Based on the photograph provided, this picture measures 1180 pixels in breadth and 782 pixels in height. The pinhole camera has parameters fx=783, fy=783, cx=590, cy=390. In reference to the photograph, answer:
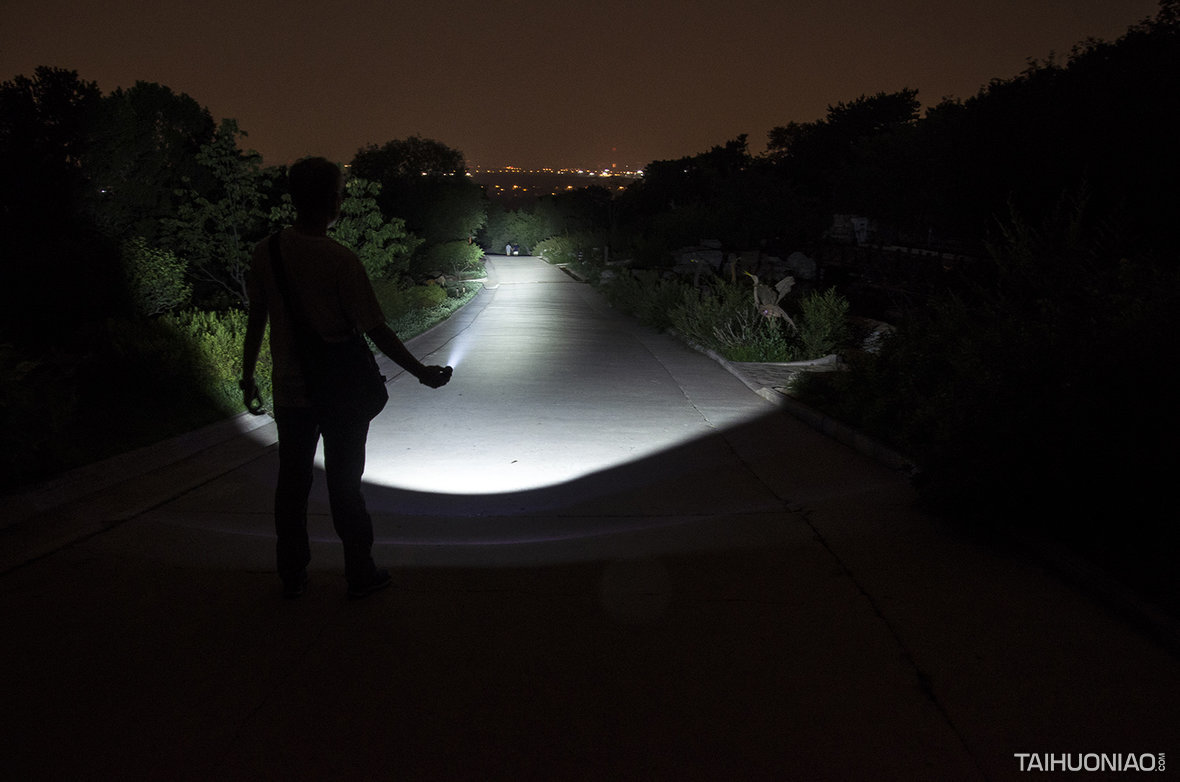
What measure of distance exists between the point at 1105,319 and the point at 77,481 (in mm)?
6819

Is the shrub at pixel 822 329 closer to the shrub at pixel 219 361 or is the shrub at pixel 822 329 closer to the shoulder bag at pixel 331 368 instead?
the shrub at pixel 219 361

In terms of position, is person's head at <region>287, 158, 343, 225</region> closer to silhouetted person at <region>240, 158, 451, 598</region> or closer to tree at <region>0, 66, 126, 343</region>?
silhouetted person at <region>240, 158, 451, 598</region>

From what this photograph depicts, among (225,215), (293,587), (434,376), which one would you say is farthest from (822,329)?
(225,215)

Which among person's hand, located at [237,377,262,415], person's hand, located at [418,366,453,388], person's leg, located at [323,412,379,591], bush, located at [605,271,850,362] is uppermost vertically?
person's hand, located at [418,366,453,388]

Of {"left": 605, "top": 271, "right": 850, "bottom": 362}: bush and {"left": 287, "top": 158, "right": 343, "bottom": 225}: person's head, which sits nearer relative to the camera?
{"left": 287, "top": 158, "right": 343, "bottom": 225}: person's head

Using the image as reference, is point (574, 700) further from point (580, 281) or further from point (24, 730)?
point (580, 281)

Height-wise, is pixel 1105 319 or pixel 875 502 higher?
pixel 1105 319

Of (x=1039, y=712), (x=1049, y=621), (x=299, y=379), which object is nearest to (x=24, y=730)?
(x=299, y=379)

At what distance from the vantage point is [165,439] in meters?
6.68

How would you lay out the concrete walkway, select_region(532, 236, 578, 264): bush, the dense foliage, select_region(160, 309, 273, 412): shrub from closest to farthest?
the concrete walkway → the dense foliage → select_region(160, 309, 273, 412): shrub → select_region(532, 236, 578, 264): bush

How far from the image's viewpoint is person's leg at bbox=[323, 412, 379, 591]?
11.6 ft

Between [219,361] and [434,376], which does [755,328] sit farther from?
[434,376]

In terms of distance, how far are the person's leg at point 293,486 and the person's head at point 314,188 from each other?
873 millimetres

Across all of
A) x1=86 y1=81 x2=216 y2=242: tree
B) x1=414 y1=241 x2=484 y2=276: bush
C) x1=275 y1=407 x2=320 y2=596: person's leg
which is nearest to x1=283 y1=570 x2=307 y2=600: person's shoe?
x1=275 y1=407 x2=320 y2=596: person's leg
